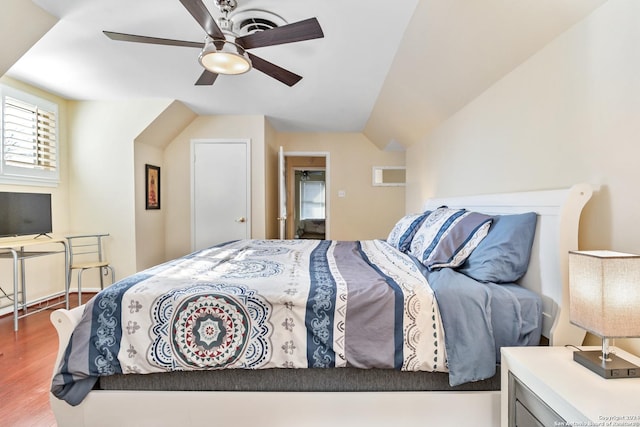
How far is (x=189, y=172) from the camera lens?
14.5 feet

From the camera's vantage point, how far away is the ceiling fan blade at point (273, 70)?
7.11ft

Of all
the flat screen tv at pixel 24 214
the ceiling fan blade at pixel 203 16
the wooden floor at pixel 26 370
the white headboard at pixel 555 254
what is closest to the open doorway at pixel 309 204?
the flat screen tv at pixel 24 214

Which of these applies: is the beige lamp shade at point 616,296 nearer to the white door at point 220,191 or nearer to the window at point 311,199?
the white door at point 220,191

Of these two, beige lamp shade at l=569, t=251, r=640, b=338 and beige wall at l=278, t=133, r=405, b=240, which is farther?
beige wall at l=278, t=133, r=405, b=240

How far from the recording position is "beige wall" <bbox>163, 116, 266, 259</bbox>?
4348mm

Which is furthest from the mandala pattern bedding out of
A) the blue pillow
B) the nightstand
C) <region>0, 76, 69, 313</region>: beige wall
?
<region>0, 76, 69, 313</region>: beige wall

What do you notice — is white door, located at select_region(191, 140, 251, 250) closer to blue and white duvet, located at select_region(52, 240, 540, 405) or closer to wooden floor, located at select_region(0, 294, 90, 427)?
wooden floor, located at select_region(0, 294, 90, 427)

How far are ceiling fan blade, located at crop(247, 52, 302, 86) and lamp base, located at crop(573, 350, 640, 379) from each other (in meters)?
2.22

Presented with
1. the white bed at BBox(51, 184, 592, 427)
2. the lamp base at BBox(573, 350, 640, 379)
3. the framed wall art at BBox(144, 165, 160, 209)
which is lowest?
the white bed at BBox(51, 184, 592, 427)

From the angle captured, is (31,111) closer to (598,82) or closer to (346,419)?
(346,419)

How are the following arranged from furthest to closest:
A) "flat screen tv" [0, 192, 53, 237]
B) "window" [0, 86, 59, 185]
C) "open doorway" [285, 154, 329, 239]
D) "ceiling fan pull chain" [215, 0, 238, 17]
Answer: "open doorway" [285, 154, 329, 239] → "window" [0, 86, 59, 185] → "flat screen tv" [0, 192, 53, 237] → "ceiling fan pull chain" [215, 0, 238, 17]

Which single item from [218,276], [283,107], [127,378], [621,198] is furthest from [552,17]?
[283,107]

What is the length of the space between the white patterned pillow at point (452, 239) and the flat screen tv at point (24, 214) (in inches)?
141

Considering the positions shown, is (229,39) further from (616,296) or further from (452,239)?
(616,296)
